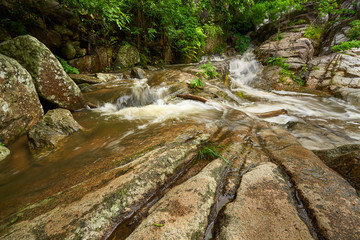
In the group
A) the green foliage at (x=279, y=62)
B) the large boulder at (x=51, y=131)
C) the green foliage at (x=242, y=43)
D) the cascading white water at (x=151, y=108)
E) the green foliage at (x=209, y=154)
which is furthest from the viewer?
the green foliage at (x=242, y=43)

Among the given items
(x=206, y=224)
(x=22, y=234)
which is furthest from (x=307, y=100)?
(x=22, y=234)

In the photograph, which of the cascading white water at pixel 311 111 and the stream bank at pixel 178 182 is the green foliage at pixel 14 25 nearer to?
the stream bank at pixel 178 182

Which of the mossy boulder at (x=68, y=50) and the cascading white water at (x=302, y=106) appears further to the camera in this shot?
the mossy boulder at (x=68, y=50)

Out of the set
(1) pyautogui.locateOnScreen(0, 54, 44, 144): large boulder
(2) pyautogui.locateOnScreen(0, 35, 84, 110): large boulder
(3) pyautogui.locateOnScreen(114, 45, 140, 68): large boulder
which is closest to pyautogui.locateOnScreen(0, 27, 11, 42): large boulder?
(2) pyautogui.locateOnScreen(0, 35, 84, 110): large boulder

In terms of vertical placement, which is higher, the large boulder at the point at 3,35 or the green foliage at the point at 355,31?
the large boulder at the point at 3,35

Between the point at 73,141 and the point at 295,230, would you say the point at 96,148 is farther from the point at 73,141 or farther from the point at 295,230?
the point at 295,230

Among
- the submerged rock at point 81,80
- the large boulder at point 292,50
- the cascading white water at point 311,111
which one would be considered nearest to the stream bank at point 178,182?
the cascading white water at point 311,111

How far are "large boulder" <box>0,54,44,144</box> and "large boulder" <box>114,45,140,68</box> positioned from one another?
Result: 21.6ft

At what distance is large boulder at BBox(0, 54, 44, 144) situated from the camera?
2.92m

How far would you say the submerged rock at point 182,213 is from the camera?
110 centimetres

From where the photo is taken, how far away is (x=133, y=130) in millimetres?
3439

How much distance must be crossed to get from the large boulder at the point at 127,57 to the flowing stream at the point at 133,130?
3976mm

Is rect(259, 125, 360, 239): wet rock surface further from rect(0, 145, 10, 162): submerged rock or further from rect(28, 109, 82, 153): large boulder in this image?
rect(0, 145, 10, 162): submerged rock

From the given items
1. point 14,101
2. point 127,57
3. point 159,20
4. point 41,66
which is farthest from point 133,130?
point 159,20
